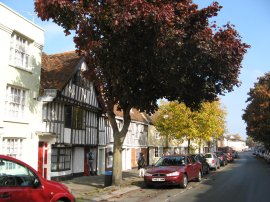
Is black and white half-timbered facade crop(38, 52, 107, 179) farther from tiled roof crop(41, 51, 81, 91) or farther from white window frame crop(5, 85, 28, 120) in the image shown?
white window frame crop(5, 85, 28, 120)

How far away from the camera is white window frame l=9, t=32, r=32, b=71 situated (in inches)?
716

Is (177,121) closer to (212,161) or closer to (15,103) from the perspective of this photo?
(212,161)

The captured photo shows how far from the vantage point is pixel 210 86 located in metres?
18.3

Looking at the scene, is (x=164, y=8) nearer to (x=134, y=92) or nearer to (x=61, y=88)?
(x=134, y=92)

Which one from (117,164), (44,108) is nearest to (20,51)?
(44,108)

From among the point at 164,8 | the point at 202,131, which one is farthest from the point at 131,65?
the point at 202,131

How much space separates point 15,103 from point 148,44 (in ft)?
24.4

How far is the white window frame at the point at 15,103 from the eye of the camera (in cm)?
1781

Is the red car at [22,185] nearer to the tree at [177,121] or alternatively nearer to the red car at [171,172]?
the red car at [171,172]

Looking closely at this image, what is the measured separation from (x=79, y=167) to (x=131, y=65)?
37.4ft

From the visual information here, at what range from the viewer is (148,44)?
1531 centimetres

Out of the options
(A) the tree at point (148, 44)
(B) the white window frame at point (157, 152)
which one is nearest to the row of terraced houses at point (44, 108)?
(A) the tree at point (148, 44)

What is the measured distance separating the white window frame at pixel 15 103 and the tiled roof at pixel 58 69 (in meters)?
2.24

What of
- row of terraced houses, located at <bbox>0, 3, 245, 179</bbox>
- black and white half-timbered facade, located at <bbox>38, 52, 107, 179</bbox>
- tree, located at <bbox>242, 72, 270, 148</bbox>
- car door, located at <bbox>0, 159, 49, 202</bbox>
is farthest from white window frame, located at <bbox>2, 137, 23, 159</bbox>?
tree, located at <bbox>242, 72, 270, 148</bbox>
